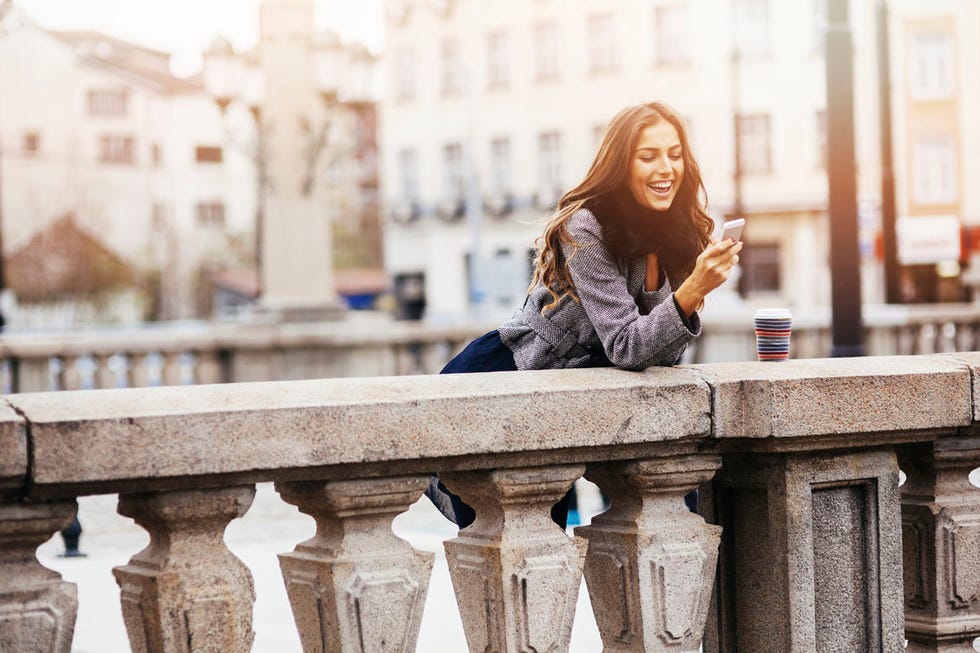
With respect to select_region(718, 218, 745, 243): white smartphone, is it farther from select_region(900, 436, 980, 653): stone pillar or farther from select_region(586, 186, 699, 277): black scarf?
select_region(900, 436, 980, 653): stone pillar

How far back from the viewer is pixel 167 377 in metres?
16.0

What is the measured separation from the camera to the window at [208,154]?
73500 mm

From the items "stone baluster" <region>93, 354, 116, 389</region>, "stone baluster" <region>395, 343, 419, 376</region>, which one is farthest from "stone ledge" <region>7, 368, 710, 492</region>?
"stone baluster" <region>395, 343, 419, 376</region>

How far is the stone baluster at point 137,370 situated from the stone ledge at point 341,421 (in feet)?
42.0

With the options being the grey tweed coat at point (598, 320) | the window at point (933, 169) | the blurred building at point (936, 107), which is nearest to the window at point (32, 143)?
the blurred building at point (936, 107)

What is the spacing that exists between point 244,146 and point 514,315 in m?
15.7

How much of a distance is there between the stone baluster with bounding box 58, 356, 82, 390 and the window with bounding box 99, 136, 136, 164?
55005 mm

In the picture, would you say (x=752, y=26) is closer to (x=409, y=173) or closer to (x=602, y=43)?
(x=602, y=43)

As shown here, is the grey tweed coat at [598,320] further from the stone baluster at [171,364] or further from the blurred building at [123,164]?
the blurred building at [123,164]

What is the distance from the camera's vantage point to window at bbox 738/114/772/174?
49188mm

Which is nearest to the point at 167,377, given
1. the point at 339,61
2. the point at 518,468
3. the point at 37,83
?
the point at 339,61

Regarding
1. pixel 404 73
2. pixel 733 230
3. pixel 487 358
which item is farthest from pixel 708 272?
pixel 404 73

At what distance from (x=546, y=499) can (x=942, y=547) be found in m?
1.12

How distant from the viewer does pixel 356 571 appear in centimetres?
321
